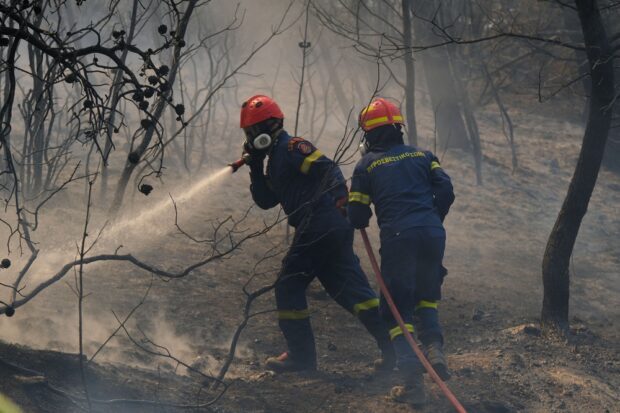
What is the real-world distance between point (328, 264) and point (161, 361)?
1.35 metres

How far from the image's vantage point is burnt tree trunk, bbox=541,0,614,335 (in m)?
5.80

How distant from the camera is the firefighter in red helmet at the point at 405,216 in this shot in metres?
5.39

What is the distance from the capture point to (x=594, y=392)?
552cm

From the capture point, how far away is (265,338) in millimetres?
6238

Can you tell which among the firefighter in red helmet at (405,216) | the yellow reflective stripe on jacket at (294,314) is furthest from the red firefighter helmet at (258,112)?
the yellow reflective stripe on jacket at (294,314)

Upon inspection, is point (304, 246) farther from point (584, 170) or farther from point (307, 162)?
point (584, 170)

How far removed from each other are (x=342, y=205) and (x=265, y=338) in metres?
1.33

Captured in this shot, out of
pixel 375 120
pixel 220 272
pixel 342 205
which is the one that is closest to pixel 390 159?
pixel 375 120

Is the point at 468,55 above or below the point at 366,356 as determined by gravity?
above

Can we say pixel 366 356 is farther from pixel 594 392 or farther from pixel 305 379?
pixel 594 392

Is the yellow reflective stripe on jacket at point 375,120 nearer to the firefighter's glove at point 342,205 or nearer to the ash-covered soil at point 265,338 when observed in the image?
the firefighter's glove at point 342,205

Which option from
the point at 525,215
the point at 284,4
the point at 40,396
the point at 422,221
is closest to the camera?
the point at 40,396

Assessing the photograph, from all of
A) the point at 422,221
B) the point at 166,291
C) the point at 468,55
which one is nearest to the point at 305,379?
the point at 422,221

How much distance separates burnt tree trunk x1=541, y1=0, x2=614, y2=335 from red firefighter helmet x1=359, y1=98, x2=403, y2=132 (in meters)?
1.44
